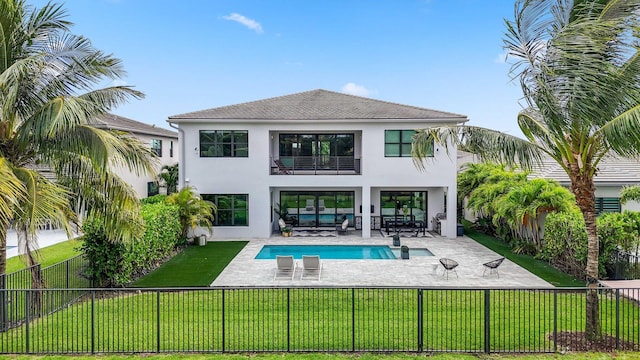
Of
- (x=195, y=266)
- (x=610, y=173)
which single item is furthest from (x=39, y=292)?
(x=610, y=173)

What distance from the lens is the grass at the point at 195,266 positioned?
531 inches

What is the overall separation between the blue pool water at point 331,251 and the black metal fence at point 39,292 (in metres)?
6.85

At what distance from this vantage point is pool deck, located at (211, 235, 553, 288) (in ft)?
43.4

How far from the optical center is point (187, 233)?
2022cm

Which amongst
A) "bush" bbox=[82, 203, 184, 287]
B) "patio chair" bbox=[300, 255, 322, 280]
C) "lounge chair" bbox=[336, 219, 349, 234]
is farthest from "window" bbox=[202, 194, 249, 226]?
"patio chair" bbox=[300, 255, 322, 280]

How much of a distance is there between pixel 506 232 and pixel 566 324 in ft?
39.7

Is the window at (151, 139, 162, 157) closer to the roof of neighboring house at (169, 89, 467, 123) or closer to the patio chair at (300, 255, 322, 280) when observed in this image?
the roof of neighboring house at (169, 89, 467, 123)

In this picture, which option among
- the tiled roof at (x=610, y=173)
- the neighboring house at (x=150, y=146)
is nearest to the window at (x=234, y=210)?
the neighboring house at (x=150, y=146)

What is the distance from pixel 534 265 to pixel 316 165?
12.3 metres

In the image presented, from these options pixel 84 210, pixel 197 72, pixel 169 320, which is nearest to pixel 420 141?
pixel 169 320

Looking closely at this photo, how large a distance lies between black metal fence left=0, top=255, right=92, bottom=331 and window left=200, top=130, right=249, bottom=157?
958cm

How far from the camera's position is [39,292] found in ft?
32.0

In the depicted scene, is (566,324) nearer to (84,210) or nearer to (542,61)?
(542,61)

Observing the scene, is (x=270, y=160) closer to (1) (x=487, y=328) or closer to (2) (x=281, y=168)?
(2) (x=281, y=168)
